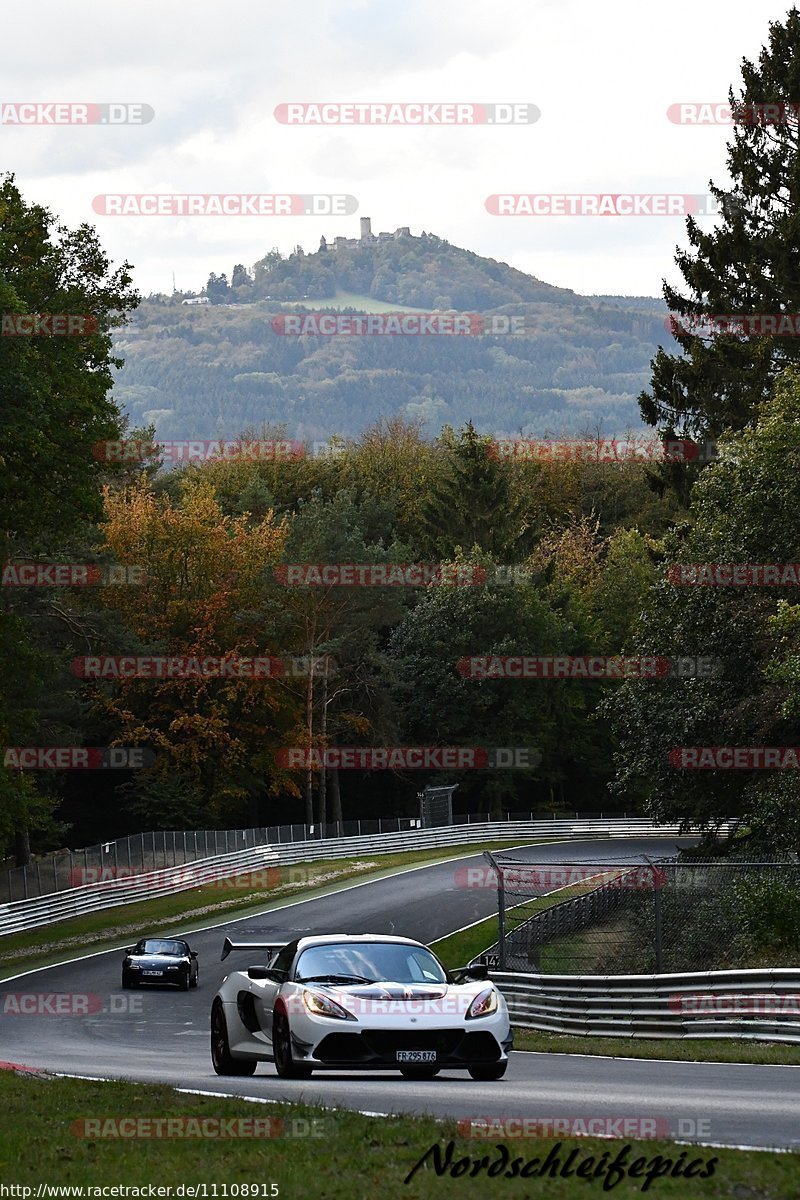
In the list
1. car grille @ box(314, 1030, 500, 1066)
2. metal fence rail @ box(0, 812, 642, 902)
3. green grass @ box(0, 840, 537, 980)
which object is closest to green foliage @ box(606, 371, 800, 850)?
green grass @ box(0, 840, 537, 980)

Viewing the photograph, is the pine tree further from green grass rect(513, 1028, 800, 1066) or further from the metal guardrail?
green grass rect(513, 1028, 800, 1066)

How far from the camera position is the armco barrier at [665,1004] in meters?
18.1

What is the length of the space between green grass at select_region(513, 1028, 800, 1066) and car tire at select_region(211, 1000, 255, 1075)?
4.62m

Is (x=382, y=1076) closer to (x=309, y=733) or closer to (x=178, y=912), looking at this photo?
(x=178, y=912)

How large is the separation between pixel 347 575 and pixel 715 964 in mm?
55954

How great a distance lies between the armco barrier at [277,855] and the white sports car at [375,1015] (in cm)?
2748

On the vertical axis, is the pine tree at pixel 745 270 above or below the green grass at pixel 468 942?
above

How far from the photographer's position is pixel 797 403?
3412 centimetres

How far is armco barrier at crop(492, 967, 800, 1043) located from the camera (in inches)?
711

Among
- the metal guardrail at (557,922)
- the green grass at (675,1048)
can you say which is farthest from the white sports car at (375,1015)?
the metal guardrail at (557,922)

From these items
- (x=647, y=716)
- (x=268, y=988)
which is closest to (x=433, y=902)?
(x=647, y=716)

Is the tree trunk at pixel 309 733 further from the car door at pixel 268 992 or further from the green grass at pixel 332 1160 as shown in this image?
the green grass at pixel 332 1160

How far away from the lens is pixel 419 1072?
1370 cm

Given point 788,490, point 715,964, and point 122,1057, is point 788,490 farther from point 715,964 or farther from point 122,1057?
point 122,1057
